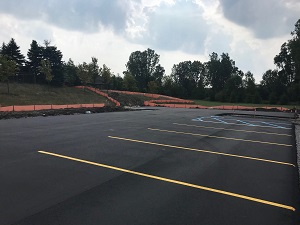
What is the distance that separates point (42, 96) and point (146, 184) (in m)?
41.6

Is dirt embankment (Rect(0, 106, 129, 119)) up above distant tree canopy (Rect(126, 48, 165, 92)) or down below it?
below

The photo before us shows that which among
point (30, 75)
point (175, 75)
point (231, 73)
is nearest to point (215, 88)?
point (231, 73)

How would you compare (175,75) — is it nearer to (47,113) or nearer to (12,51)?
(12,51)

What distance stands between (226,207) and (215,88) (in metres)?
98.5

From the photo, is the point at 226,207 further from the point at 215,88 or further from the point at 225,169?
the point at 215,88

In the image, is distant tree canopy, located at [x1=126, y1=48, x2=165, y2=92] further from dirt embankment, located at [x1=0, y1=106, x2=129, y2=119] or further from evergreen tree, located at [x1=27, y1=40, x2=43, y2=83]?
dirt embankment, located at [x1=0, y1=106, x2=129, y2=119]

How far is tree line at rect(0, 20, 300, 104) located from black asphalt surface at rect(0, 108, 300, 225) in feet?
114

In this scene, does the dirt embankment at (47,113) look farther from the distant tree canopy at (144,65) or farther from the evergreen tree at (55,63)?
the distant tree canopy at (144,65)

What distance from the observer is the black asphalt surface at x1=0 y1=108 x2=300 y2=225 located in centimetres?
493

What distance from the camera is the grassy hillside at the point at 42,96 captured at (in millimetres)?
37922

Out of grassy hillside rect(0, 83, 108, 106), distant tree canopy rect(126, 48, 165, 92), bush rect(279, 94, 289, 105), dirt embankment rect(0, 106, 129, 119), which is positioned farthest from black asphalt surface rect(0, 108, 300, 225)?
distant tree canopy rect(126, 48, 165, 92)

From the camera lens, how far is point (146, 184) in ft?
21.7

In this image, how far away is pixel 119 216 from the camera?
15.9 feet

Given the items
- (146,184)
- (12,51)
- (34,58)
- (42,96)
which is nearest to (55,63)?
(34,58)
